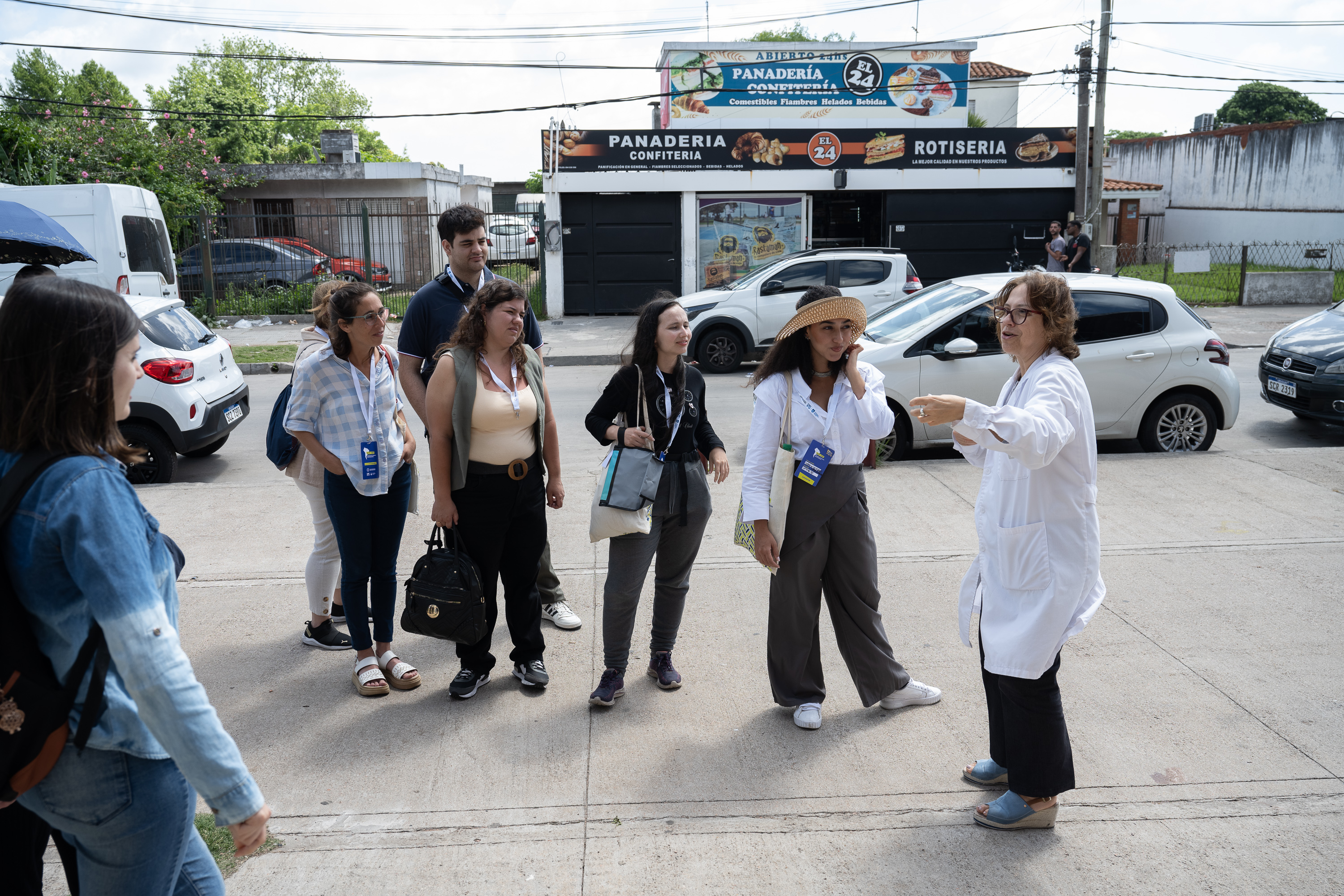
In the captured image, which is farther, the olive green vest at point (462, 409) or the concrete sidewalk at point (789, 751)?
the olive green vest at point (462, 409)

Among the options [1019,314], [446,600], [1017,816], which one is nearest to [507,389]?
[446,600]

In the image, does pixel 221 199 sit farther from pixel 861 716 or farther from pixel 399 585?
pixel 861 716

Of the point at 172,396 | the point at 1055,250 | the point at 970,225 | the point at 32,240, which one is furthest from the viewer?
the point at 970,225

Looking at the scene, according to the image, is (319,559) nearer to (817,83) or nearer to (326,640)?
(326,640)

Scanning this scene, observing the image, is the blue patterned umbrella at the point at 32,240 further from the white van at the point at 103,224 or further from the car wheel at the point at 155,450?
the white van at the point at 103,224

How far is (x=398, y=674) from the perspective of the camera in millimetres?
4242

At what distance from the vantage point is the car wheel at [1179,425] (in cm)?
834

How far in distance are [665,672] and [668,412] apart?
113 cm

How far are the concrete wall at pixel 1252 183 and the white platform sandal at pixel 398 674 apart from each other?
33058 millimetres

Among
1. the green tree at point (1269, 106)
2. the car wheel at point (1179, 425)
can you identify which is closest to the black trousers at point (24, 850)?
the car wheel at point (1179, 425)

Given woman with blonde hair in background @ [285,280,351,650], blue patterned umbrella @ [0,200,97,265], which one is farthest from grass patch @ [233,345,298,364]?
woman with blonde hair in background @ [285,280,351,650]

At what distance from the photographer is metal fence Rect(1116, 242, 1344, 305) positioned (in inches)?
842

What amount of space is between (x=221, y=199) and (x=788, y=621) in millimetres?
25958

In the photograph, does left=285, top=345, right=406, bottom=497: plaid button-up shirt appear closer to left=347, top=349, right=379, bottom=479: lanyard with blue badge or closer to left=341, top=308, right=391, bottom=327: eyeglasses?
left=347, top=349, right=379, bottom=479: lanyard with blue badge
